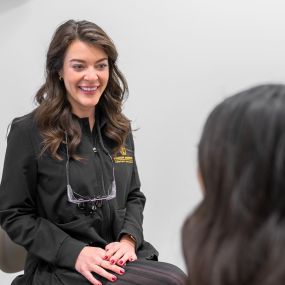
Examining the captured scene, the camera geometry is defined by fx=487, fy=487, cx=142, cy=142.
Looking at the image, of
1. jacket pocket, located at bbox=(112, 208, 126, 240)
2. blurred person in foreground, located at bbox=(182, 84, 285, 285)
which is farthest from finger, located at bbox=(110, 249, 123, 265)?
blurred person in foreground, located at bbox=(182, 84, 285, 285)

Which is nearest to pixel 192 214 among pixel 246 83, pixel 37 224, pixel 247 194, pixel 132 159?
pixel 247 194

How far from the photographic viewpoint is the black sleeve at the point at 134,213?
1.57 meters

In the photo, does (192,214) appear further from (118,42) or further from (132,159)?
(118,42)

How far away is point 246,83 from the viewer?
7.22 ft

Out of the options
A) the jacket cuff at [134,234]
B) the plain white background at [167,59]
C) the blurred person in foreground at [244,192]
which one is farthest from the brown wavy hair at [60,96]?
the blurred person in foreground at [244,192]

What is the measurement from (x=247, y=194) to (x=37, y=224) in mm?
910

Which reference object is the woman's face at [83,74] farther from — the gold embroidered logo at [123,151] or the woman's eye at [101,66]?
the gold embroidered logo at [123,151]

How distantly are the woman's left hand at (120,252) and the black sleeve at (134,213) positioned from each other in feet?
0.12

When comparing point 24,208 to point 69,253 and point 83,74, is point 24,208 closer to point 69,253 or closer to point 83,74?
point 69,253

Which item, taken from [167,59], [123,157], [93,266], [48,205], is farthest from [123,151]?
[167,59]

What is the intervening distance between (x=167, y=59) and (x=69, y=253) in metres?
1.16

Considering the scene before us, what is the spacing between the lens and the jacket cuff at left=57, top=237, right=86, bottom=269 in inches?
55.4

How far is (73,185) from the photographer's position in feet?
4.86

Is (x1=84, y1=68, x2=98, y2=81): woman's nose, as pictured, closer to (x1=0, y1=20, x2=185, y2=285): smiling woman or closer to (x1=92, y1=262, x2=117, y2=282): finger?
(x1=0, y1=20, x2=185, y2=285): smiling woman
